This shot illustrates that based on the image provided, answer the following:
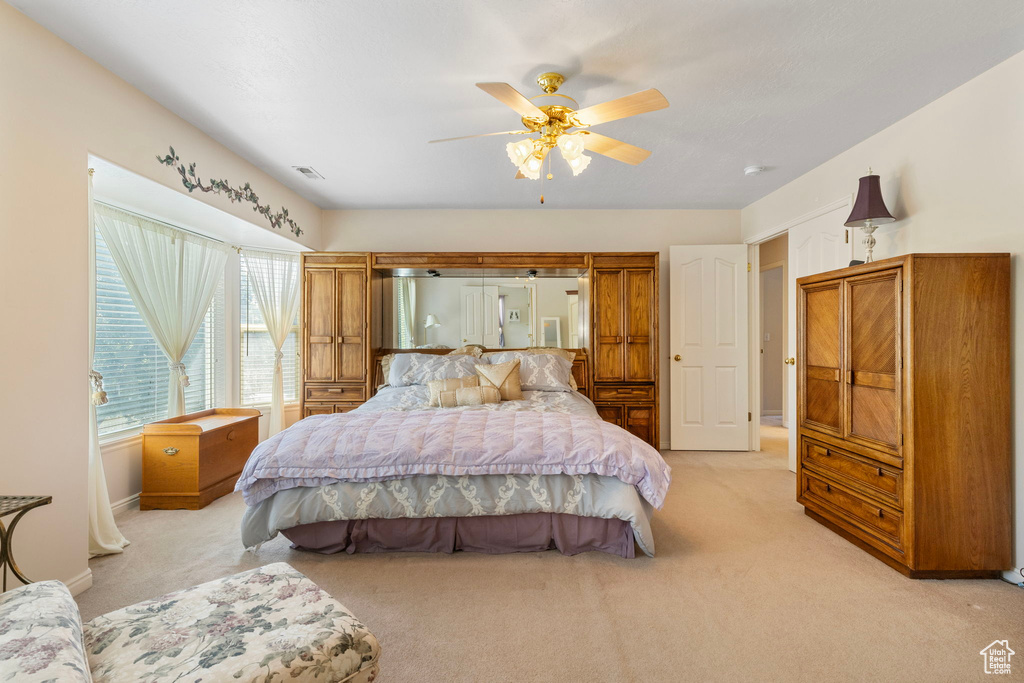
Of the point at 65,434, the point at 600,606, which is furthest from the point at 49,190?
the point at 600,606

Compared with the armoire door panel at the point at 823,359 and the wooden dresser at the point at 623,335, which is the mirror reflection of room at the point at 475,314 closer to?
the wooden dresser at the point at 623,335

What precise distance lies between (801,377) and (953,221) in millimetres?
1193

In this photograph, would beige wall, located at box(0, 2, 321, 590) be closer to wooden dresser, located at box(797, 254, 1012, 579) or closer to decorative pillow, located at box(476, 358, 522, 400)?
decorative pillow, located at box(476, 358, 522, 400)

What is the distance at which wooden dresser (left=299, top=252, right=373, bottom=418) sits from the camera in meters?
4.77

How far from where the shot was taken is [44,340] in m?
2.11

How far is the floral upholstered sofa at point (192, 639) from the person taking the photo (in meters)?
1.05

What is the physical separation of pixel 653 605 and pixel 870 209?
2626mm

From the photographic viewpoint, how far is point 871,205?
9.56 ft

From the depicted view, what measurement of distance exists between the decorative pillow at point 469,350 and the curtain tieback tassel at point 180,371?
225 cm

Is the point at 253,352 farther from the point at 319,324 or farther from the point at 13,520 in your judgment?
the point at 13,520

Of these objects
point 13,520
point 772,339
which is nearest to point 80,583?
point 13,520

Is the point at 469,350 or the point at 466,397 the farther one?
the point at 469,350

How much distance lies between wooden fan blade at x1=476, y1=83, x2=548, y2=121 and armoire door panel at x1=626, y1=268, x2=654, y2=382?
2678 mm

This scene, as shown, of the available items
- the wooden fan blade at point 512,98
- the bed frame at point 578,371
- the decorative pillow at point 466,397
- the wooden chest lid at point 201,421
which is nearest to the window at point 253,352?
the wooden chest lid at point 201,421
